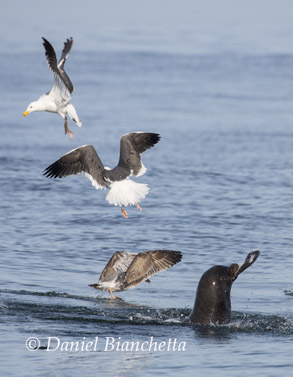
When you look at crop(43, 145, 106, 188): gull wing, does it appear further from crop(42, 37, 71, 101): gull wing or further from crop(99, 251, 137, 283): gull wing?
crop(99, 251, 137, 283): gull wing

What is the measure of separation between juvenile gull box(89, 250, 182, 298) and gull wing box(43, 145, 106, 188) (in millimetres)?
1388

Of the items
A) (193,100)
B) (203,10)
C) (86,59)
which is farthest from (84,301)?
(203,10)

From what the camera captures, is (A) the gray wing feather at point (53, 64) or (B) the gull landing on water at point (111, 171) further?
(A) the gray wing feather at point (53, 64)

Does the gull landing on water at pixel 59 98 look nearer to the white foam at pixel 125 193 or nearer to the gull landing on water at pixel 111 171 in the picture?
the gull landing on water at pixel 111 171

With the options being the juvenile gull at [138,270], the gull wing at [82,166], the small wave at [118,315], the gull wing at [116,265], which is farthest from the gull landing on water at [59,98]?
the small wave at [118,315]

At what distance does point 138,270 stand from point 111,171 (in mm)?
1809

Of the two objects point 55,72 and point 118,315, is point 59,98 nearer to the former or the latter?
point 55,72

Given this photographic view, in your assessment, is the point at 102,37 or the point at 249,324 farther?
the point at 102,37

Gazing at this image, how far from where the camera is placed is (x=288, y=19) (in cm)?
5725

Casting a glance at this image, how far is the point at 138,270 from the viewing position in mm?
10719

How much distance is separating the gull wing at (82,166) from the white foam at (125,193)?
0.16 metres

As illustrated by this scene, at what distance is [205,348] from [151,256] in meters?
1.98

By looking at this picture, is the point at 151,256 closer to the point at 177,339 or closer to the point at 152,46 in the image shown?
the point at 177,339

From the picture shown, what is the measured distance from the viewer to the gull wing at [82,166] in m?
11.9
